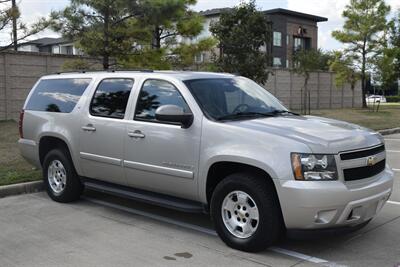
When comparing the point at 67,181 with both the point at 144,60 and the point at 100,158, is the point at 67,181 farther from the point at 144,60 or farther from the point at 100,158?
the point at 144,60

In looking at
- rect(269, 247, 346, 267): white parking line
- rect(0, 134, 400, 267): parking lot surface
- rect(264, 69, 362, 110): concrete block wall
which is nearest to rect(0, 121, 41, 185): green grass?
rect(0, 134, 400, 267): parking lot surface

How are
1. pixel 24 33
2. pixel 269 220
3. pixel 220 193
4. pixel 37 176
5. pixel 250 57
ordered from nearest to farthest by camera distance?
pixel 269 220 → pixel 220 193 → pixel 37 176 → pixel 24 33 → pixel 250 57

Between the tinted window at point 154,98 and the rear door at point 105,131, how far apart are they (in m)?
0.25

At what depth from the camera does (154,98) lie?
601 cm

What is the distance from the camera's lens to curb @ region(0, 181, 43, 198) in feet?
24.6

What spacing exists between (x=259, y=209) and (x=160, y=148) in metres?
1.42

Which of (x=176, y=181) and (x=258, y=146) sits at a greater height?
(x=258, y=146)

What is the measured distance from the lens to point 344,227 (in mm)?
4875

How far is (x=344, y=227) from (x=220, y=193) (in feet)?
4.12

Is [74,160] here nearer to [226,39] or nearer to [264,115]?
[264,115]

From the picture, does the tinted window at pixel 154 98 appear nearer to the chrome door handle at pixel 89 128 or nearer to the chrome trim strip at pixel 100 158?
the chrome trim strip at pixel 100 158

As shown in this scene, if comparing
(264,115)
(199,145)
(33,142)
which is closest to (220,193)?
(199,145)

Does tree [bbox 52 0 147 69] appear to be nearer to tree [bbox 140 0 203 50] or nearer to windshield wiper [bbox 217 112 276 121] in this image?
tree [bbox 140 0 203 50]

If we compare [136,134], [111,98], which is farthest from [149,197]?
[111,98]
